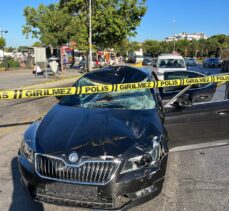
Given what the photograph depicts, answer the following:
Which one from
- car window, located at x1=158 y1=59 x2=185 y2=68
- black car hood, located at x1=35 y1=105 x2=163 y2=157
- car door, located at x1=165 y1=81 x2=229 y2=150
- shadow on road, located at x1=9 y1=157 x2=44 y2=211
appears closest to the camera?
black car hood, located at x1=35 y1=105 x2=163 y2=157

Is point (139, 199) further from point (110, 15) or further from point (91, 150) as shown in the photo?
point (110, 15)

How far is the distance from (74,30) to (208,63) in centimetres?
2135

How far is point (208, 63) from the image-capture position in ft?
159

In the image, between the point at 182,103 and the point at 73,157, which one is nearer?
the point at 73,157

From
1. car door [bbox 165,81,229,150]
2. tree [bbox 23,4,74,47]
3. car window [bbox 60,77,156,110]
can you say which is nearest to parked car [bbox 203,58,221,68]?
tree [bbox 23,4,74,47]

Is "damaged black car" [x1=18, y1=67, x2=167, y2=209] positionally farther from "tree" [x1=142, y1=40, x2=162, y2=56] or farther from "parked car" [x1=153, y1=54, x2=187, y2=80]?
"tree" [x1=142, y1=40, x2=162, y2=56]

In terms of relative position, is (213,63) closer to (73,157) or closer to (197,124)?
(197,124)

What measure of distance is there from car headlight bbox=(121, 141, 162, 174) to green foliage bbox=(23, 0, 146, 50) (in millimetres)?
31168

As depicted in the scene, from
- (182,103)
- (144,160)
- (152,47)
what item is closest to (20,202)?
(144,160)

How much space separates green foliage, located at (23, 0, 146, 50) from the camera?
1352 inches

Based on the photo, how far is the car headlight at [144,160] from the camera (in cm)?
353

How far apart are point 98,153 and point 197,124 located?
2121 mm

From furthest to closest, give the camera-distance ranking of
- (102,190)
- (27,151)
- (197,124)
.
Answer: (197,124), (27,151), (102,190)

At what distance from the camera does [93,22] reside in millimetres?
34156
